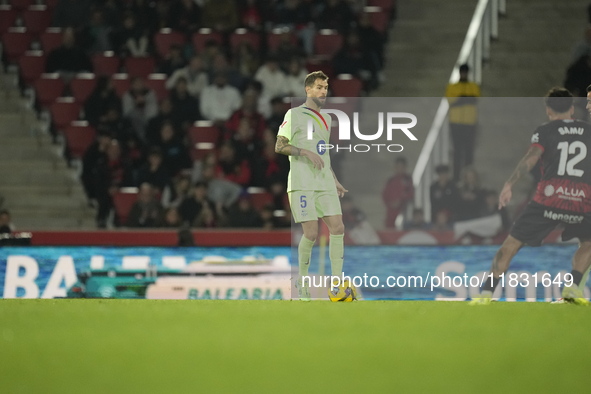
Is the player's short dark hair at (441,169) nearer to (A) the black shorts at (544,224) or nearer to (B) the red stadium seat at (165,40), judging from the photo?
(A) the black shorts at (544,224)

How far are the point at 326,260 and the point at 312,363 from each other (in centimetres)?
329

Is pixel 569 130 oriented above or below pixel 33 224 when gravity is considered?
above

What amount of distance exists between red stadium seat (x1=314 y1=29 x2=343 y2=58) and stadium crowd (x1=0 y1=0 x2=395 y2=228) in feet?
0.05

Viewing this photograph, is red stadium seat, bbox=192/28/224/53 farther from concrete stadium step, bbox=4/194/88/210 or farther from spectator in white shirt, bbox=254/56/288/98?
concrete stadium step, bbox=4/194/88/210

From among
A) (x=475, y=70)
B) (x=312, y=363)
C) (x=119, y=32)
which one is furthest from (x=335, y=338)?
(x=119, y=32)

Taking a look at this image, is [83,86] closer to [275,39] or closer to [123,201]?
[123,201]

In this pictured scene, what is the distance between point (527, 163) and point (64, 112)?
26.5 feet

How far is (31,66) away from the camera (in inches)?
556

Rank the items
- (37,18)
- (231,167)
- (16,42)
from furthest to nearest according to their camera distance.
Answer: (37,18) → (16,42) → (231,167)

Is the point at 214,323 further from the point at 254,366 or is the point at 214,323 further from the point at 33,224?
the point at 33,224

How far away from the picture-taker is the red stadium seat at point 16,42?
14.6m

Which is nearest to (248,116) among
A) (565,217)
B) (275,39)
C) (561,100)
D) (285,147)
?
(275,39)

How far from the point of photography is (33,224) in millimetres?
12133

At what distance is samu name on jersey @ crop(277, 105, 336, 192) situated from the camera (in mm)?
7250
